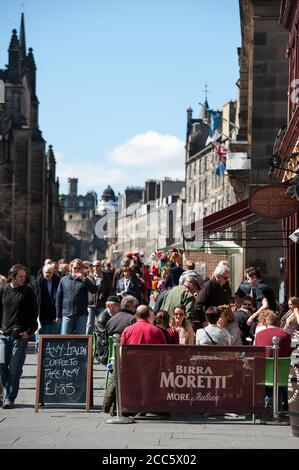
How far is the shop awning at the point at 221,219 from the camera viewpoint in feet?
78.6

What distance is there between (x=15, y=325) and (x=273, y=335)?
3.30m

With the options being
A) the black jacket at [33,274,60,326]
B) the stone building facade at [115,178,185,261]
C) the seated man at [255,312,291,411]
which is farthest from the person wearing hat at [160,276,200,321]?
the stone building facade at [115,178,185,261]

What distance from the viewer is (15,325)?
634 inches

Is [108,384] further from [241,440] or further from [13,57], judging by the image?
[13,57]

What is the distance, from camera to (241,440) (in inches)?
506

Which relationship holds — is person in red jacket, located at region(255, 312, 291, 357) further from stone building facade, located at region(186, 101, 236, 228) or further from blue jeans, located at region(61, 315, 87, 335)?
stone building facade, located at region(186, 101, 236, 228)

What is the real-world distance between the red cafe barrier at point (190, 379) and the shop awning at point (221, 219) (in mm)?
8912

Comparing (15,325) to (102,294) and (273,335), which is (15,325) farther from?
(102,294)

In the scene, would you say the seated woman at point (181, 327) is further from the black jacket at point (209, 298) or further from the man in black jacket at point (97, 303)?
the man in black jacket at point (97, 303)

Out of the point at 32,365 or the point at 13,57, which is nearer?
the point at 32,365

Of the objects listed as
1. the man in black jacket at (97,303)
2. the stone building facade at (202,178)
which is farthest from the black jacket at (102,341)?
the stone building facade at (202,178)
